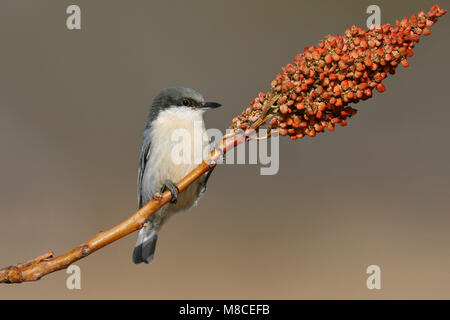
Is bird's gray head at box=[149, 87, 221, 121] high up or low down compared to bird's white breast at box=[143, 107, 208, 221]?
up

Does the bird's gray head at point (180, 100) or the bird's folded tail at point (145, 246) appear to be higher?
the bird's gray head at point (180, 100)

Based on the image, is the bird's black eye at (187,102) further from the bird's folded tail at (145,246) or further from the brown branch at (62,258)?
A: the brown branch at (62,258)

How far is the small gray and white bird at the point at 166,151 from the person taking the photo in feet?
6.28

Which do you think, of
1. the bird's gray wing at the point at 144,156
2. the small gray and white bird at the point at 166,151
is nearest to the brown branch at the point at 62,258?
the small gray and white bird at the point at 166,151

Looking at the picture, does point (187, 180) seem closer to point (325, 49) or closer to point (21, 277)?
point (21, 277)

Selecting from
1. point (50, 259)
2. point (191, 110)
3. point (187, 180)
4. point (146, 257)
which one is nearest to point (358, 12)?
point (191, 110)

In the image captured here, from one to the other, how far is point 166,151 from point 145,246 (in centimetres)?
43

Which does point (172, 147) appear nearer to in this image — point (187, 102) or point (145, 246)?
point (187, 102)

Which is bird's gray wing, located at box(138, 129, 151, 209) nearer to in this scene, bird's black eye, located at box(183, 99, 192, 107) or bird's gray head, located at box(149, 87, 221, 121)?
bird's gray head, located at box(149, 87, 221, 121)

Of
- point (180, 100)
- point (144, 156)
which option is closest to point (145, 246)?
point (144, 156)

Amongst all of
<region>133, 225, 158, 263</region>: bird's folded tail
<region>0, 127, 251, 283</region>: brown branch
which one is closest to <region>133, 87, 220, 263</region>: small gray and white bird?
<region>133, 225, 158, 263</region>: bird's folded tail

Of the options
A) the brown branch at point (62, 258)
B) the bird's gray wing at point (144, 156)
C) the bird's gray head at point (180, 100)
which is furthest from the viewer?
the bird's gray wing at point (144, 156)

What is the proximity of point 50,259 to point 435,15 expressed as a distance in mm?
1001

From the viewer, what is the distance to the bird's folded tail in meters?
1.96
